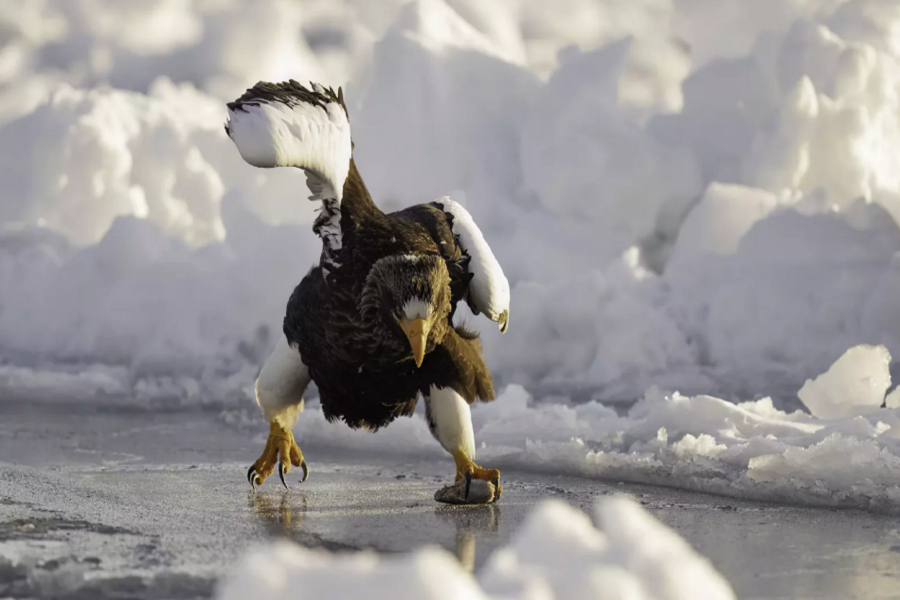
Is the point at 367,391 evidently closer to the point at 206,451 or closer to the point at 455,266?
the point at 455,266

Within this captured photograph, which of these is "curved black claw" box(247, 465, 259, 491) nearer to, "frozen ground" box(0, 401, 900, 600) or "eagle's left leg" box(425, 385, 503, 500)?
"frozen ground" box(0, 401, 900, 600)

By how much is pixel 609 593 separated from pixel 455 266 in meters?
3.17

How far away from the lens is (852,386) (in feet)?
22.9

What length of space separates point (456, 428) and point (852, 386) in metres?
2.99

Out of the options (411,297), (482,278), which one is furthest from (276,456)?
(411,297)

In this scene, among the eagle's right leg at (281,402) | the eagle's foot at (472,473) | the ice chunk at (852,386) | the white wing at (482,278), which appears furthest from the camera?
the ice chunk at (852,386)

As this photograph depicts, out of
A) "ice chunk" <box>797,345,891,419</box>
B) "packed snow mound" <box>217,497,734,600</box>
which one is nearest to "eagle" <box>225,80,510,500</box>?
"packed snow mound" <box>217,497,734,600</box>

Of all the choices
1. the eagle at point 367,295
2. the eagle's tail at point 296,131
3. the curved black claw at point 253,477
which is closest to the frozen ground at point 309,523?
the curved black claw at point 253,477

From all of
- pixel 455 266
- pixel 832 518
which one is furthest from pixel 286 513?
pixel 832 518

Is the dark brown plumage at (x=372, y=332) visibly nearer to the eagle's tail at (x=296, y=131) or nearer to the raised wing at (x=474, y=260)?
the raised wing at (x=474, y=260)

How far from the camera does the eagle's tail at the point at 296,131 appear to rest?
4.87 metres

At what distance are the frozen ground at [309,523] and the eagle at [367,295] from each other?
1.54 ft

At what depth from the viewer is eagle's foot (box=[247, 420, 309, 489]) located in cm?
569

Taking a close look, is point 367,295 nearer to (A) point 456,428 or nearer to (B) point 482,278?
(B) point 482,278
